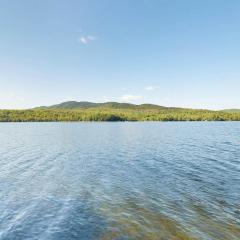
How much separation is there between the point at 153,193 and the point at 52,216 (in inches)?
400

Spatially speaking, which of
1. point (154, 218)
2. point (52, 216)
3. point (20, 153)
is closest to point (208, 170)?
point (154, 218)

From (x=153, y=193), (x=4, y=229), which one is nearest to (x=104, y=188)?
(x=153, y=193)

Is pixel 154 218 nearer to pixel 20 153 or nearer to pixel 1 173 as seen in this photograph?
pixel 1 173

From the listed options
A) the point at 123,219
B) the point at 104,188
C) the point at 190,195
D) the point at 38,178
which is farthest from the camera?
the point at 38,178

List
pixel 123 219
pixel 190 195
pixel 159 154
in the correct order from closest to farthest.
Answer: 1. pixel 123 219
2. pixel 190 195
3. pixel 159 154

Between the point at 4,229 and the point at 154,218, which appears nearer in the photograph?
the point at 4,229

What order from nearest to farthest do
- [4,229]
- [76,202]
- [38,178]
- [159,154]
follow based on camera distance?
[4,229] < [76,202] < [38,178] < [159,154]

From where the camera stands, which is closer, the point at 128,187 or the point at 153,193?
the point at 153,193

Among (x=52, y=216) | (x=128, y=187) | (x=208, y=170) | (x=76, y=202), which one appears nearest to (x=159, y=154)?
(x=208, y=170)

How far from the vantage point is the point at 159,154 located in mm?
54719

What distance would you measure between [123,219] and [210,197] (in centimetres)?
941

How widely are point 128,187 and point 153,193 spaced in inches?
133

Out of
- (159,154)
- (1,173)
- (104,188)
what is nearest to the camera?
(104,188)

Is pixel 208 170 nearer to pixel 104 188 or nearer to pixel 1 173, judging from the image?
pixel 104 188
